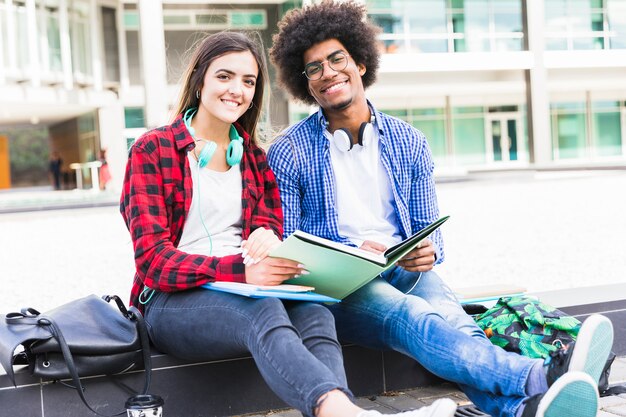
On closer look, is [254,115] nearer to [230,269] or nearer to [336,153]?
[336,153]

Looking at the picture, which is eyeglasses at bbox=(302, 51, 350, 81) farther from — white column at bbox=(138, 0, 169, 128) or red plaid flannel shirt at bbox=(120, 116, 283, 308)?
white column at bbox=(138, 0, 169, 128)

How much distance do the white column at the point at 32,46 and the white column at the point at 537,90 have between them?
20232mm

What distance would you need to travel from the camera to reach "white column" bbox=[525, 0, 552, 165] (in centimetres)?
3522

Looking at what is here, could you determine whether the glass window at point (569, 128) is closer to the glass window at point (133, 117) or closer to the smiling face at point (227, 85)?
the glass window at point (133, 117)

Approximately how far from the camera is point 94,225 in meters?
15.9

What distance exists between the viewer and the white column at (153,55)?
29953mm

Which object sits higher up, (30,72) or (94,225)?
(30,72)

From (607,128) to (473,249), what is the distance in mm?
33783

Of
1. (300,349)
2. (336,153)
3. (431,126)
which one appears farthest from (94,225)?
(431,126)

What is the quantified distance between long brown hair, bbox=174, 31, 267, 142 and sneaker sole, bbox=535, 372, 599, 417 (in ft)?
5.62

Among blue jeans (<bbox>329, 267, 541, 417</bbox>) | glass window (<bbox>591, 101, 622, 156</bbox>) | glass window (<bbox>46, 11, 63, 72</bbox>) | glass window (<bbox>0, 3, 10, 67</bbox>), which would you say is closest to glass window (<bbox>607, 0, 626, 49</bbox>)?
glass window (<bbox>591, 101, 622, 156</bbox>)

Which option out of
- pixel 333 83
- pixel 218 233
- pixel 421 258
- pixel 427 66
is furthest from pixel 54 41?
pixel 421 258

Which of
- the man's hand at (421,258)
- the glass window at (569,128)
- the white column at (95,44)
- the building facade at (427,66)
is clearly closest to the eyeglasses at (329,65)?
the man's hand at (421,258)

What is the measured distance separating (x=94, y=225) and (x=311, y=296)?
13.6 meters
